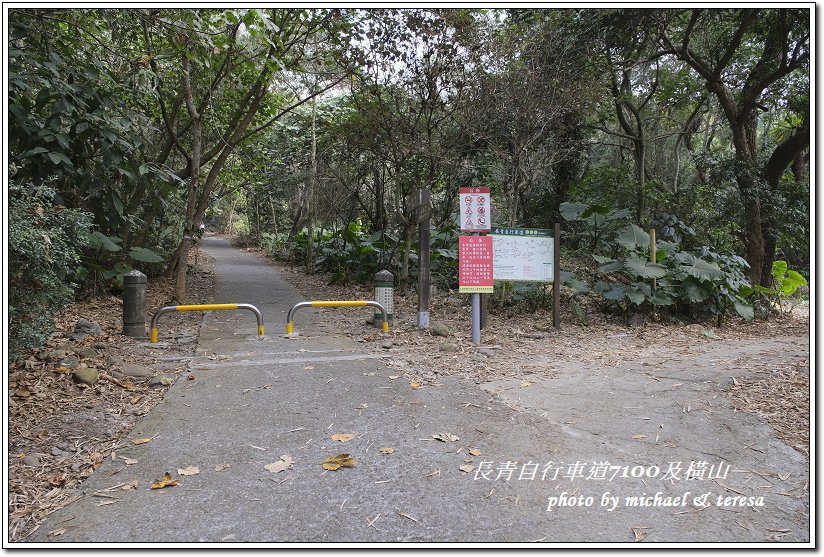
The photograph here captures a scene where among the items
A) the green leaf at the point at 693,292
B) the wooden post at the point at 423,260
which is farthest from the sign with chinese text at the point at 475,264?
the green leaf at the point at 693,292

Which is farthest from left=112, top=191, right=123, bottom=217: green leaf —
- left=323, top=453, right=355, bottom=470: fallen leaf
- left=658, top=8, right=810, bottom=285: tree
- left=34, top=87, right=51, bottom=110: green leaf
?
left=658, top=8, right=810, bottom=285: tree

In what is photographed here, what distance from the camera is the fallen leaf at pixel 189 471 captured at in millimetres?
3199

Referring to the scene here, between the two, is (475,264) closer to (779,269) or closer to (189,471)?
(189,471)

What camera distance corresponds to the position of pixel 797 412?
13.9ft

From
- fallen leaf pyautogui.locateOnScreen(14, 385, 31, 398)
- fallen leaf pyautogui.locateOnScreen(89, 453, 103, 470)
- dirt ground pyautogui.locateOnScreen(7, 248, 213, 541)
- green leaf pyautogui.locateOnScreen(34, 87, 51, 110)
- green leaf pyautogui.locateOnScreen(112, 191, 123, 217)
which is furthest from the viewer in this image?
green leaf pyautogui.locateOnScreen(112, 191, 123, 217)

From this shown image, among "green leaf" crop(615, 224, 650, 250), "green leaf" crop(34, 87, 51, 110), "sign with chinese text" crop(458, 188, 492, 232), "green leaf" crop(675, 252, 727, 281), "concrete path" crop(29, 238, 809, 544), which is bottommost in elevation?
"concrete path" crop(29, 238, 809, 544)

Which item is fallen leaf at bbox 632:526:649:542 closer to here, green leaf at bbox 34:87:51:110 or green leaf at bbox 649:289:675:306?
green leaf at bbox 34:87:51:110

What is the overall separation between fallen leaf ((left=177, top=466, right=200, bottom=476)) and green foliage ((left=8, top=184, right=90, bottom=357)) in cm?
174

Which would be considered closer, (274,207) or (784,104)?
(784,104)

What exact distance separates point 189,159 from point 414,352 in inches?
262

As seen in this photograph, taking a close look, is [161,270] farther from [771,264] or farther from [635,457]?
[771,264]

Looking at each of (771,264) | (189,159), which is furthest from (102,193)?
(771,264)

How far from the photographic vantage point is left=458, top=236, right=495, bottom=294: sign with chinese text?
734cm

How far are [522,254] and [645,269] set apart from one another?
2135mm
